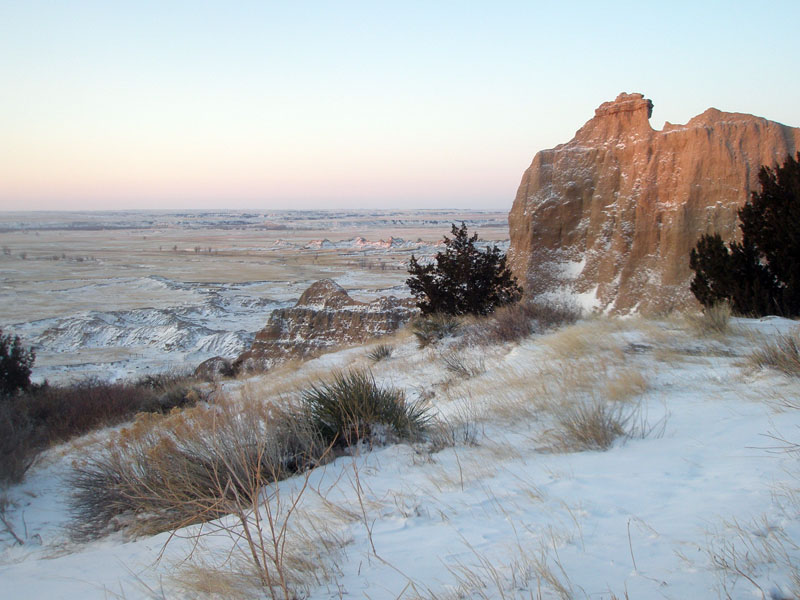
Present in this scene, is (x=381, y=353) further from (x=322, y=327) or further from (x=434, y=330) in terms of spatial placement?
(x=322, y=327)

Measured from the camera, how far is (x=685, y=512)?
2.26 meters

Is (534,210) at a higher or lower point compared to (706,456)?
higher

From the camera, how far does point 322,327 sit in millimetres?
23375

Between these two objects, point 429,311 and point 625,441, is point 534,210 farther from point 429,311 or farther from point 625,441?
point 625,441

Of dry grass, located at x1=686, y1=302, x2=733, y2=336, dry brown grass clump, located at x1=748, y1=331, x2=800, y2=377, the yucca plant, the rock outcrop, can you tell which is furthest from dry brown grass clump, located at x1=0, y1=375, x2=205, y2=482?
the rock outcrop

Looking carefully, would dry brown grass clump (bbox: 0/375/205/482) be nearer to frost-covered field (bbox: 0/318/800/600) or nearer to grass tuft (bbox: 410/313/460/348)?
frost-covered field (bbox: 0/318/800/600)

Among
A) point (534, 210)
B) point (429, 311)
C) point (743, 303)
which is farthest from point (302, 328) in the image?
point (743, 303)

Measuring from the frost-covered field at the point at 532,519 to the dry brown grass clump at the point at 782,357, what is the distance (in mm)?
116

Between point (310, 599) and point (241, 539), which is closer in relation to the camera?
point (310, 599)

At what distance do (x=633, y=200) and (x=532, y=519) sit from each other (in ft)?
84.3

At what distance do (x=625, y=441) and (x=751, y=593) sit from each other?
5.63 feet

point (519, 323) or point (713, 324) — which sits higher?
point (713, 324)

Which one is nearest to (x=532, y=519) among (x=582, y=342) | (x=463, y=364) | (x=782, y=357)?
(x=782, y=357)

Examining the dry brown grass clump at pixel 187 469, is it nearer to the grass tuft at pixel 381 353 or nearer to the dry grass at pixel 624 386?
the dry grass at pixel 624 386
